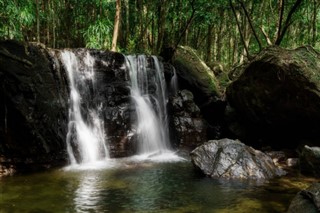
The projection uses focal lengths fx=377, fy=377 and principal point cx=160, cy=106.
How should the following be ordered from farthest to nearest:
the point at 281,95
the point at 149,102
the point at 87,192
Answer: the point at 149,102 → the point at 281,95 → the point at 87,192

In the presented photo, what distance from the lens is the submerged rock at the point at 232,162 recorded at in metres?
8.14

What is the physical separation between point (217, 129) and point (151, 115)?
104 inches

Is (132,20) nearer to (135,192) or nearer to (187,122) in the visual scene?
(187,122)

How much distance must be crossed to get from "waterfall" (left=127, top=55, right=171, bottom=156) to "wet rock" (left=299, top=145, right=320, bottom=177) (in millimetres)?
4200

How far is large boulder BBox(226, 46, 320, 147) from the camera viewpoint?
935cm

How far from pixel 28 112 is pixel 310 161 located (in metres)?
6.46

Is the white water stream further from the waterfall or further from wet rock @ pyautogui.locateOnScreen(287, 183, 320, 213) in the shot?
wet rock @ pyautogui.locateOnScreen(287, 183, 320, 213)

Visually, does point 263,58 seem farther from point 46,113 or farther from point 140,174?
point 46,113

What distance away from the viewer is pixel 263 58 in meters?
9.92

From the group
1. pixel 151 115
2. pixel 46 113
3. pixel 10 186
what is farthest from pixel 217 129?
pixel 10 186

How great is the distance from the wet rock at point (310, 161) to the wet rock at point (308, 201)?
3.21 m

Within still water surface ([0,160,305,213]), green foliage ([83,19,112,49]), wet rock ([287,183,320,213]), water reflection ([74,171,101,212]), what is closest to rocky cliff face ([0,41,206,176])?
still water surface ([0,160,305,213])

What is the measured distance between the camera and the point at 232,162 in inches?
327

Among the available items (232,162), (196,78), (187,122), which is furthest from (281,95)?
(196,78)
